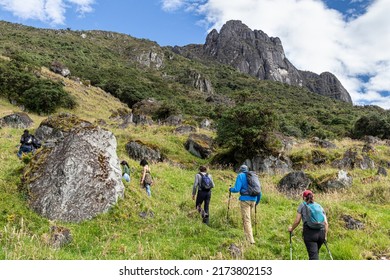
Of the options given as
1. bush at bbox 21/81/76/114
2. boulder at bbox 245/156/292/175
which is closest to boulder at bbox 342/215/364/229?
boulder at bbox 245/156/292/175

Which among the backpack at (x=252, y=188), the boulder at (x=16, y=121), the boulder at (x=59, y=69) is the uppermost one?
the boulder at (x=59, y=69)

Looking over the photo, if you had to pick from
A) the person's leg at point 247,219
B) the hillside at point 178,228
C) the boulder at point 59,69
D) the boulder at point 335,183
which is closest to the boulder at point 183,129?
the hillside at point 178,228

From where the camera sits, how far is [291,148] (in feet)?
88.1

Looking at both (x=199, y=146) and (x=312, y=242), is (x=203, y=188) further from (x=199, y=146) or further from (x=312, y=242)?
(x=199, y=146)

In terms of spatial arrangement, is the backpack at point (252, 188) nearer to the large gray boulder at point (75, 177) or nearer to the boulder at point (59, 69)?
the large gray boulder at point (75, 177)

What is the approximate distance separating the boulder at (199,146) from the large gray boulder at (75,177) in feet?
47.1

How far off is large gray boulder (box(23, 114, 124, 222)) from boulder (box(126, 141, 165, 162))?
10.5 m

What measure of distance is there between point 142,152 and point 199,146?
517 cm

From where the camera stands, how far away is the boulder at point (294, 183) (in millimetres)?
16812

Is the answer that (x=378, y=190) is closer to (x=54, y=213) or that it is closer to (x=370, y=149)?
(x=370, y=149)

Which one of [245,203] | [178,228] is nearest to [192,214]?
[178,228]

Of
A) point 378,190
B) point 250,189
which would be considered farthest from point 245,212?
point 378,190

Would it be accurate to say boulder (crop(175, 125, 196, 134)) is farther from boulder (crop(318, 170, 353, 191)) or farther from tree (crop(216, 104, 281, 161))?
boulder (crop(318, 170, 353, 191))
